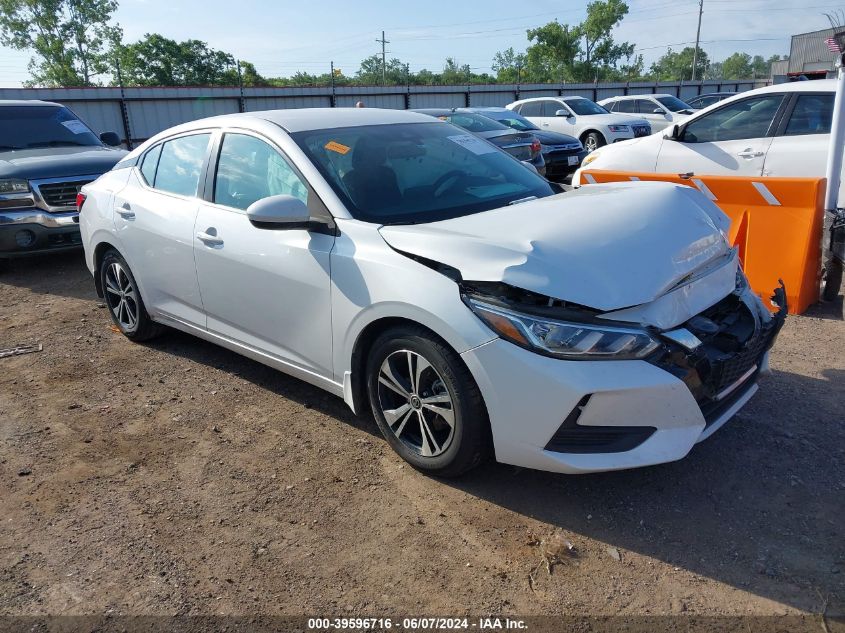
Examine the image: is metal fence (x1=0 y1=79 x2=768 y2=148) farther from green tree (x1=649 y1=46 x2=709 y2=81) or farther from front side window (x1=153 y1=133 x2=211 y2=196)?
green tree (x1=649 y1=46 x2=709 y2=81)

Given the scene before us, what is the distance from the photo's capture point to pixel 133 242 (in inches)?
190

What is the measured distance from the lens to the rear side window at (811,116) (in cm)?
673

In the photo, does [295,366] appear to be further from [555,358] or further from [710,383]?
[710,383]

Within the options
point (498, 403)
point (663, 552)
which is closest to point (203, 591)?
point (498, 403)

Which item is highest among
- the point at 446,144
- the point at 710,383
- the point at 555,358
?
the point at 446,144

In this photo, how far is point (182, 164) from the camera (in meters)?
4.52

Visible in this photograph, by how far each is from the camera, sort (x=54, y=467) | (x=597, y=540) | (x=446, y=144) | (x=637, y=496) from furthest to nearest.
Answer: (x=446, y=144)
(x=54, y=467)
(x=637, y=496)
(x=597, y=540)

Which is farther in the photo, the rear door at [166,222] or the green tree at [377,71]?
the green tree at [377,71]

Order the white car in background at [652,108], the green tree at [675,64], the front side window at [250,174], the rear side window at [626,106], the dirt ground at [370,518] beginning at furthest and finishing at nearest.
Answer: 1. the green tree at [675,64]
2. the rear side window at [626,106]
3. the white car in background at [652,108]
4. the front side window at [250,174]
5. the dirt ground at [370,518]

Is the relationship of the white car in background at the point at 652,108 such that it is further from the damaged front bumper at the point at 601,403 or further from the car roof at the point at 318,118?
the damaged front bumper at the point at 601,403

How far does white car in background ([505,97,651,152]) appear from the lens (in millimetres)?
16312

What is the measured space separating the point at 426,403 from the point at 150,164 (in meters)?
3.11

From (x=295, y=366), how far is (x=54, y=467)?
1.40 metres

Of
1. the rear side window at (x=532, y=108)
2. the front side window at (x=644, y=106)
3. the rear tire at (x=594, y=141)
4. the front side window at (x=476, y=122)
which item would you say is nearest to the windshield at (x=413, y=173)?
the front side window at (x=476, y=122)
